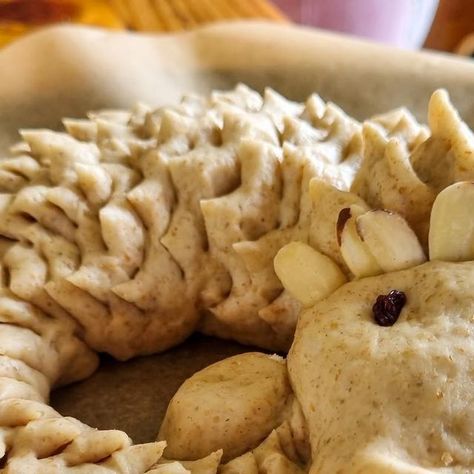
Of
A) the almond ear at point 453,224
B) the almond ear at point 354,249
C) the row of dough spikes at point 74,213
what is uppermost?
the almond ear at point 453,224

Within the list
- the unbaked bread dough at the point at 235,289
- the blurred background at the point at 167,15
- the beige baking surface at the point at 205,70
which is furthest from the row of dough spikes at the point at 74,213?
the blurred background at the point at 167,15

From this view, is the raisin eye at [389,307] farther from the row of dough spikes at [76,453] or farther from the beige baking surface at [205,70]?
the beige baking surface at [205,70]

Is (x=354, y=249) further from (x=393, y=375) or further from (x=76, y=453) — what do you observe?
(x=76, y=453)

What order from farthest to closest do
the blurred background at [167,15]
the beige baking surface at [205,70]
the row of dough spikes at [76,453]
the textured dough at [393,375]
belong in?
the blurred background at [167,15], the beige baking surface at [205,70], the row of dough spikes at [76,453], the textured dough at [393,375]

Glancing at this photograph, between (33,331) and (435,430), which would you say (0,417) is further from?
(435,430)

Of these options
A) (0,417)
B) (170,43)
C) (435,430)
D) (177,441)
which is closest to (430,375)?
(435,430)
